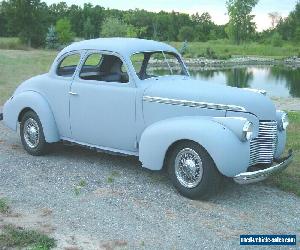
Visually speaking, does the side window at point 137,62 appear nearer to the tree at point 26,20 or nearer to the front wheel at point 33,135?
the front wheel at point 33,135

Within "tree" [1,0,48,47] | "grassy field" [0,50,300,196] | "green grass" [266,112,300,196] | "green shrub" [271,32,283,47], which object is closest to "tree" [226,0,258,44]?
"green shrub" [271,32,283,47]

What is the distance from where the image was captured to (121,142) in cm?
707

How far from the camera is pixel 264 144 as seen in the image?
6.28 meters

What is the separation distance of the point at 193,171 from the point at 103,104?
1871 millimetres

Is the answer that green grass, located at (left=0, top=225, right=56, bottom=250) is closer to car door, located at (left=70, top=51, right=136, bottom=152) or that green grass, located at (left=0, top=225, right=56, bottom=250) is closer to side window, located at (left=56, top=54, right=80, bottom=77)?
car door, located at (left=70, top=51, right=136, bottom=152)

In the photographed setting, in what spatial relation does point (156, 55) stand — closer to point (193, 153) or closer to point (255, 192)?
point (193, 153)

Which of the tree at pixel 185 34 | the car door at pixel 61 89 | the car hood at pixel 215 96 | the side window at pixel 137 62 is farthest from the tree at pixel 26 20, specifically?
the car hood at pixel 215 96

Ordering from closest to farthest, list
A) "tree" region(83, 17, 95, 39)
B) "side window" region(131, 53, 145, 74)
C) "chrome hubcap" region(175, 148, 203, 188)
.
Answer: "chrome hubcap" region(175, 148, 203, 188) < "side window" region(131, 53, 145, 74) < "tree" region(83, 17, 95, 39)

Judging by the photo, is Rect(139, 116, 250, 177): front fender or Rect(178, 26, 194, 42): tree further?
Rect(178, 26, 194, 42): tree

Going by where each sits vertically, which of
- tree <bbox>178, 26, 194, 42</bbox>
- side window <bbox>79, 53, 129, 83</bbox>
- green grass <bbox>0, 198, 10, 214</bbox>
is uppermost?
tree <bbox>178, 26, 194, 42</bbox>

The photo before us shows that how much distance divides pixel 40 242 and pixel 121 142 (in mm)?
2537

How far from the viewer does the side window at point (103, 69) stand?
7599 millimetres

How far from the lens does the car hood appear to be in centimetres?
613

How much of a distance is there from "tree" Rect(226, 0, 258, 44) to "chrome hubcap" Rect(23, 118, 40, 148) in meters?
87.2
